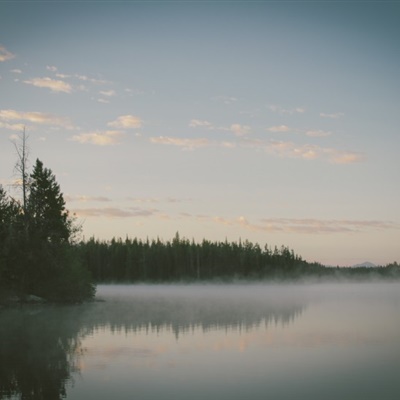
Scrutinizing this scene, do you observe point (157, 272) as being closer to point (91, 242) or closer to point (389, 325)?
point (91, 242)

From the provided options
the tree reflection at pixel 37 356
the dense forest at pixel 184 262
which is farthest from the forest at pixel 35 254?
the dense forest at pixel 184 262

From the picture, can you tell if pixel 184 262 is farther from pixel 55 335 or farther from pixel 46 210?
pixel 55 335

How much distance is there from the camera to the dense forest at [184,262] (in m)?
165

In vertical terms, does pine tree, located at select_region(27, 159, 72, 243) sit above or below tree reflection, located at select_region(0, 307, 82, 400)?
above

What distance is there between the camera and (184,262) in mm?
173250

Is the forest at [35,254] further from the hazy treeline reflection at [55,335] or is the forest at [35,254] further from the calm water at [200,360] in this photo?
the calm water at [200,360]

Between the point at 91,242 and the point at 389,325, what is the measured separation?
143 meters

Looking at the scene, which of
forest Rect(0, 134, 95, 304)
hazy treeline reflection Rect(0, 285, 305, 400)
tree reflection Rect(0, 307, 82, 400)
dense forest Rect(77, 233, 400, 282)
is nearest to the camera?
tree reflection Rect(0, 307, 82, 400)

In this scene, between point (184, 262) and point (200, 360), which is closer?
point (200, 360)

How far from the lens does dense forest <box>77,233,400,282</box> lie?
16488cm

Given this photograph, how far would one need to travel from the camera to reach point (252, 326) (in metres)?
35.9

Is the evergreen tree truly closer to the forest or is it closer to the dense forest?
the forest

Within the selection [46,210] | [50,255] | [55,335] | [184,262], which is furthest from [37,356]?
[184,262]

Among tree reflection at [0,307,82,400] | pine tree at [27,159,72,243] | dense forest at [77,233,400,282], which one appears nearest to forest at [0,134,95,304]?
pine tree at [27,159,72,243]
